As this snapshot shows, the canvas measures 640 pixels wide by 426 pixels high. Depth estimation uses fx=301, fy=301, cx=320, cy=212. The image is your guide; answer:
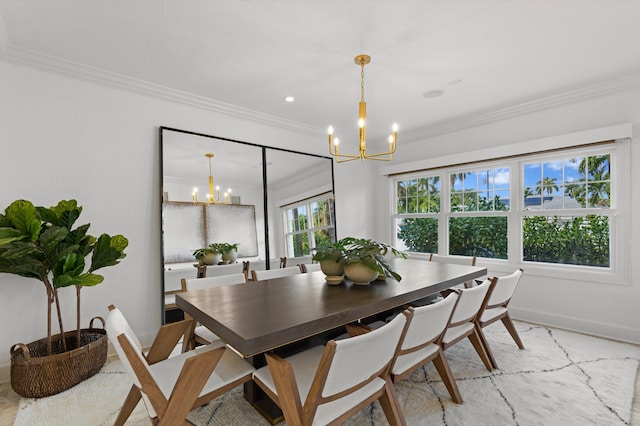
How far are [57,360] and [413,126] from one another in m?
4.37

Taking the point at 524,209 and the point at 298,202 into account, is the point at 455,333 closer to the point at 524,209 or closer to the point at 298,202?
the point at 524,209

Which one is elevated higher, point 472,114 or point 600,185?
point 472,114

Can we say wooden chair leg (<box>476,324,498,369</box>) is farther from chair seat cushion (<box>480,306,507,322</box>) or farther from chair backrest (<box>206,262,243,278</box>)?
chair backrest (<box>206,262,243,278</box>)

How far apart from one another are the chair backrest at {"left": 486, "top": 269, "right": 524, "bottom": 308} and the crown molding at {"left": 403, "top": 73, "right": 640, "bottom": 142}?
2.07 metres

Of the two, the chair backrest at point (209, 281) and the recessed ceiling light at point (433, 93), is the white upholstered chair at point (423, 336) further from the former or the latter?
the recessed ceiling light at point (433, 93)

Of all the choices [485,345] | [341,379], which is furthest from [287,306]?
[485,345]

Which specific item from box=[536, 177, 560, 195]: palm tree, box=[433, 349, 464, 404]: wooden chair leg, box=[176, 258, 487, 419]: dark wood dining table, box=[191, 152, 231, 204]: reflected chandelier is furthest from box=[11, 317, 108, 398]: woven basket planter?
box=[536, 177, 560, 195]: palm tree

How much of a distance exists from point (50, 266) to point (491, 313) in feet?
10.9

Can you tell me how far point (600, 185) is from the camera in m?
3.15

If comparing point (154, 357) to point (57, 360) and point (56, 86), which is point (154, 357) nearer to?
point (57, 360)

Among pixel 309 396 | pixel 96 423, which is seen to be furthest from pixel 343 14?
pixel 96 423

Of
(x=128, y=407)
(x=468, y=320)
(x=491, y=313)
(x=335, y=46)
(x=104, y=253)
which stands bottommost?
(x=128, y=407)

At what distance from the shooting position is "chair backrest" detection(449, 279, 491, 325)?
5.96ft

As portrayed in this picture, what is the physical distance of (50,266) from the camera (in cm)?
207
